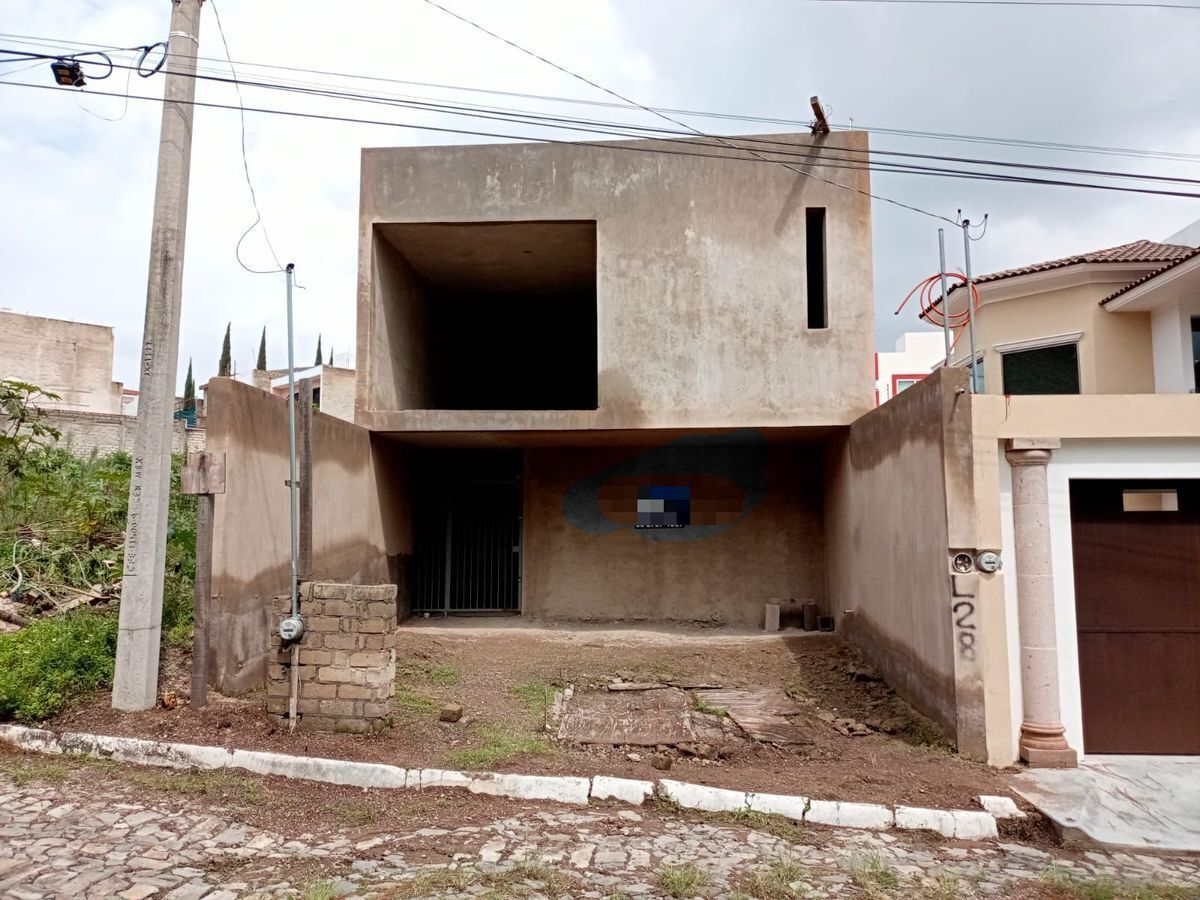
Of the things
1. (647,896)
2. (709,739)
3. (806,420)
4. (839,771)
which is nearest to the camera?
(647,896)

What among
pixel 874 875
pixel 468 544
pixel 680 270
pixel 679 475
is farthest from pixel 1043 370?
pixel 874 875

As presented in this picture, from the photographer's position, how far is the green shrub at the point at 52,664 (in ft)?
20.0

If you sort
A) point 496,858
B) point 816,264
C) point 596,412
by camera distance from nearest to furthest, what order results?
point 496,858 < point 596,412 < point 816,264

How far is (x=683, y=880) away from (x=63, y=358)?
29.0 meters

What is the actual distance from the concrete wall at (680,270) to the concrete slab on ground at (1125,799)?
4940 millimetres

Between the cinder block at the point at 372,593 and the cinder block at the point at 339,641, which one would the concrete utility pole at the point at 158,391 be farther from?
the cinder block at the point at 372,593

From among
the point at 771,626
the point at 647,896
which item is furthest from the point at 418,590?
the point at 647,896

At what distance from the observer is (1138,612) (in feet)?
20.8

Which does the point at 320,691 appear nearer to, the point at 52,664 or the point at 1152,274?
the point at 52,664

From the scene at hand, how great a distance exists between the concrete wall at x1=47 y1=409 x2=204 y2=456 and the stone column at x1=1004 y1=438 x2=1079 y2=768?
19065 millimetres

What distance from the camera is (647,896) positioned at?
3.92 m

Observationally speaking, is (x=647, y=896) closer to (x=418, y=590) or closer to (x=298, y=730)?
(x=298, y=730)

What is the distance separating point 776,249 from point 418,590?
760 cm

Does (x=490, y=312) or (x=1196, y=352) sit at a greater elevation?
(x=490, y=312)
